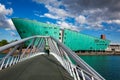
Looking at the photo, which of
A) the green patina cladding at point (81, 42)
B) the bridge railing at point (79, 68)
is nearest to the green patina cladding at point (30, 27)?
the green patina cladding at point (81, 42)

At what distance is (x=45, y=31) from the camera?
107 m

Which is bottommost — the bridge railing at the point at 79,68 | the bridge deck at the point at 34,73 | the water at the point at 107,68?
the water at the point at 107,68

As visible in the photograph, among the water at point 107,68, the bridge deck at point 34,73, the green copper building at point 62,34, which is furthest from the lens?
the green copper building at point 62,34

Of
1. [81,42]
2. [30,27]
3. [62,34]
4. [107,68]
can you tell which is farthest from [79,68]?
[81,42]

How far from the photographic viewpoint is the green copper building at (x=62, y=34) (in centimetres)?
10519

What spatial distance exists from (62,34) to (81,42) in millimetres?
15200

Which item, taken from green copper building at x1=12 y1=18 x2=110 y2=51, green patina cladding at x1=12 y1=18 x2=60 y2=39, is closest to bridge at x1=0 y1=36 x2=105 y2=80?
green patina cladding at x1=12 y1=18 x2=60 y2=39

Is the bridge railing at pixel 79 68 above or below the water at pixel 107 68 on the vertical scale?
above

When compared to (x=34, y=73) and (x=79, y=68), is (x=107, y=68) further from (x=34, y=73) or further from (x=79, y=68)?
(x=79, y=68)

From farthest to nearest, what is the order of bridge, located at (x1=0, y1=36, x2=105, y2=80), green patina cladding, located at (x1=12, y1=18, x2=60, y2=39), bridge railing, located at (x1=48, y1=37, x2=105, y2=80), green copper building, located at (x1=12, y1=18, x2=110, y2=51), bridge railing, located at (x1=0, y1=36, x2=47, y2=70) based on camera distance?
1. green copper building, located at (x1=12, y1=18, x2=110, y2=51)
2. green patina cladding, located at (x1=12, y1=18, x2=60, y2=39)
3. bridge railing, located at (x1=0, y1=36, x2=47, y2=70)
4. bridge, located at (x1=0, y1=36, x2=105, y2=80)
5. bridge railing, located at (x1=48, y1=37, x2=105, y2=80)

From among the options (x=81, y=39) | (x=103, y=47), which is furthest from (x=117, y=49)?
(x=81, y=39)

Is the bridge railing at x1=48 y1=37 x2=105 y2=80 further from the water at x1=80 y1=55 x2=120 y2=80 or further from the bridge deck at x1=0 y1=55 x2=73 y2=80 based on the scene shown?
the water at x1=80 y1=55 x2=120 y2=80

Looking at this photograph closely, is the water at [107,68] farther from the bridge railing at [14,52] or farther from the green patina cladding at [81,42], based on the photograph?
the green patina cladding at [81,42]

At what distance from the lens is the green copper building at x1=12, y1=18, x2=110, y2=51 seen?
105188 millimetres
